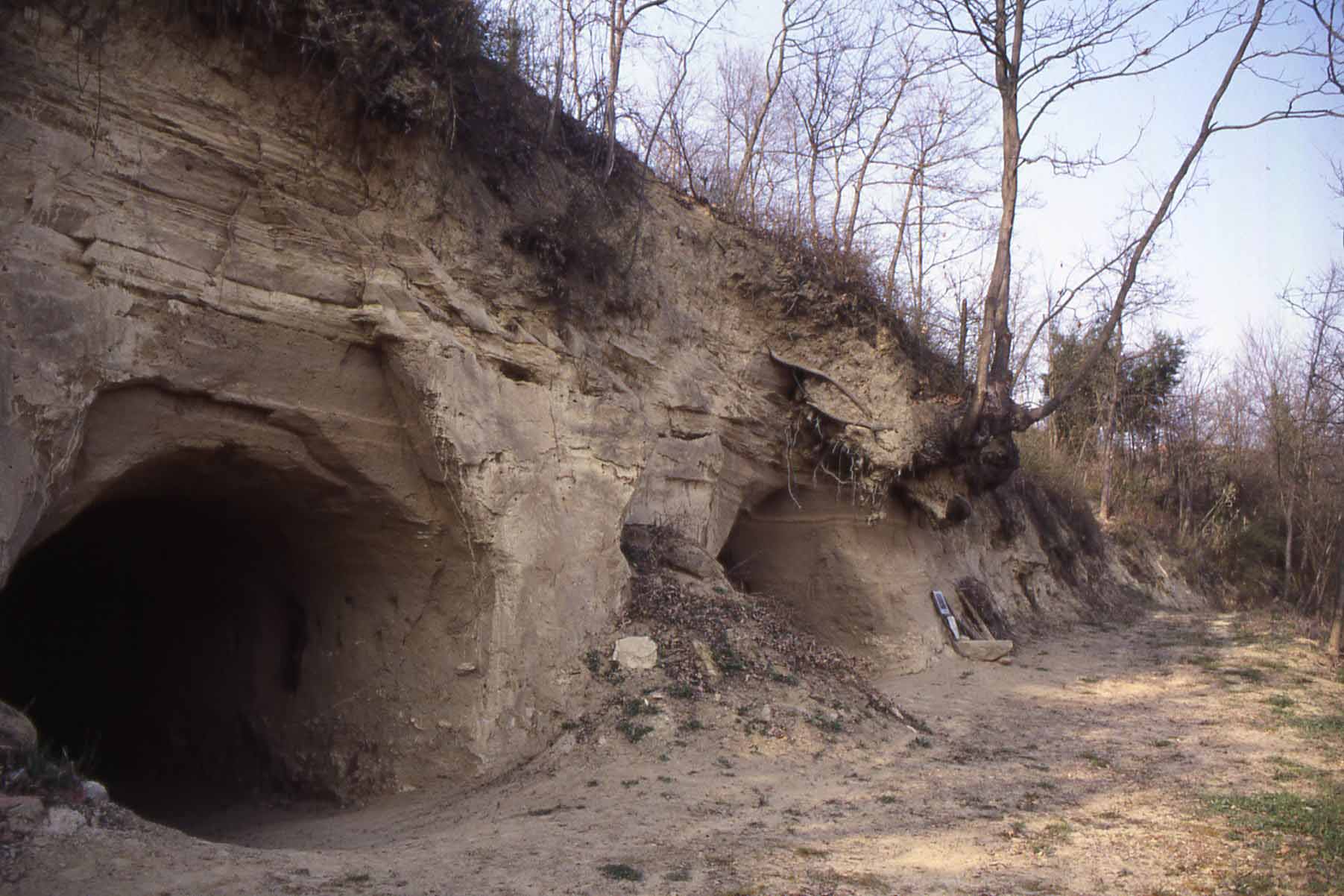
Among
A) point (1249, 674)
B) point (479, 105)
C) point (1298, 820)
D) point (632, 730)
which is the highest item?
point (479, 105)

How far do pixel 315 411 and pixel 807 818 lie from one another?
174 inches

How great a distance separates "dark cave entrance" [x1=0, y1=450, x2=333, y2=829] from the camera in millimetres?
8086

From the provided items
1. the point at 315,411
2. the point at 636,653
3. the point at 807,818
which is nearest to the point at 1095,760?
the point at 807,818

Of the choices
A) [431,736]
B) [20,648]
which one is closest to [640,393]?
[431,736]

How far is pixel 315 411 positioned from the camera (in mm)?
7125

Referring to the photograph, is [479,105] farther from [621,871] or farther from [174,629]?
[621,871]

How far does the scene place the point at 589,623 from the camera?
811cm

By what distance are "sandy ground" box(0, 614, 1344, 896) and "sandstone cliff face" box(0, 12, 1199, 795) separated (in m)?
1.05

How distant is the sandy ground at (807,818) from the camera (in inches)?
191

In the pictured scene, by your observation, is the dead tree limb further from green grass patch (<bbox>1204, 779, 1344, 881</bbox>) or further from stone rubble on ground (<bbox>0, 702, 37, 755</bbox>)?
stone rubble on ground (<bbox>0, 702, 37, 755</bbox>)

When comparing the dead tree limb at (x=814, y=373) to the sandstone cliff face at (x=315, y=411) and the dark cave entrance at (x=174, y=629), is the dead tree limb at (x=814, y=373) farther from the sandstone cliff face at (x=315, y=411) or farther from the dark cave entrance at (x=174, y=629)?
the dark cave entrance at (x=174, y=629)

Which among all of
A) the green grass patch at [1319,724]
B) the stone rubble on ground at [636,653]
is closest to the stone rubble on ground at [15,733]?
the stone rubble on ground at [636,653]

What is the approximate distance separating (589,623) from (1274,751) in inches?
236

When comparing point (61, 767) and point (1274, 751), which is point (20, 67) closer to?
point (61, 767)
